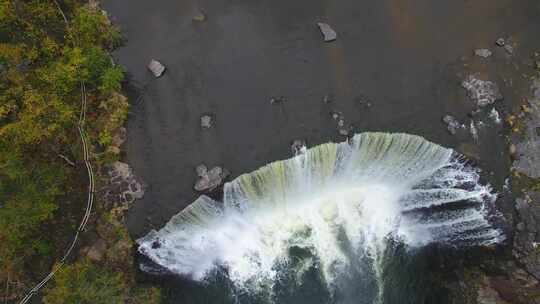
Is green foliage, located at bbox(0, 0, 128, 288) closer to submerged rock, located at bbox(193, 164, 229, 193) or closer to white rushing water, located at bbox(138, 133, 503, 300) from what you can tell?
white rushing water, located at bbox(138, 133, 503, 300)

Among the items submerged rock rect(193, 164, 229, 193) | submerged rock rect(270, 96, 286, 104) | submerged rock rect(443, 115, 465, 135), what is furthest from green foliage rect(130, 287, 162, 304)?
submerged rock rect(443, 115, 465, 135)

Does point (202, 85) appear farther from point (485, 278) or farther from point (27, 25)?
point (485, 278)

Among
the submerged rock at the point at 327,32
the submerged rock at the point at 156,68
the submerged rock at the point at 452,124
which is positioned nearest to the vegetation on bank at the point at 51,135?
the submerged rock at the point at 156,68

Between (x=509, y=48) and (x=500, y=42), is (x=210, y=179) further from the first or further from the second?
(x=509, y=48)

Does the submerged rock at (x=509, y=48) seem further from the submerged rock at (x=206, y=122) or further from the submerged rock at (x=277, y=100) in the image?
the submerged rock at (x=206, y=122)

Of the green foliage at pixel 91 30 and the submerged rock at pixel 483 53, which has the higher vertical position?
the green foliage at pixel 91 30
